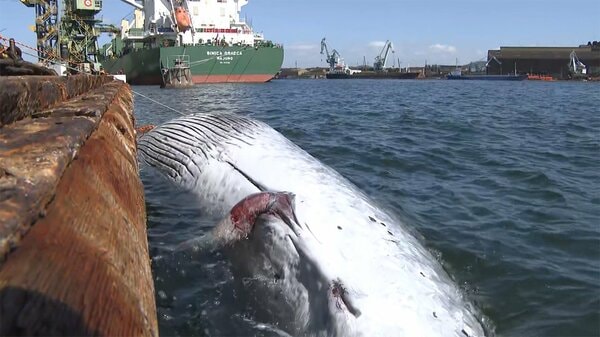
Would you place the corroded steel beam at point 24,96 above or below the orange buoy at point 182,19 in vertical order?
below

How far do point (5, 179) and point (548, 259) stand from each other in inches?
166

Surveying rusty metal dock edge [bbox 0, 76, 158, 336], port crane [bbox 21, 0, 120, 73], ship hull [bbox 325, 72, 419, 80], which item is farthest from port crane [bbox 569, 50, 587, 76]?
rusty metal dock edge [bbox 0, 76, 158, 336]

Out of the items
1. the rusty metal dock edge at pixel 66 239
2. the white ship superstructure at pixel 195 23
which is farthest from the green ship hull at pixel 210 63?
the rusty metal dock edge at pixel 66 239

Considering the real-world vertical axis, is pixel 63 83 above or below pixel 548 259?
above

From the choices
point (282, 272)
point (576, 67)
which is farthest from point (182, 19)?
point (576, 67)

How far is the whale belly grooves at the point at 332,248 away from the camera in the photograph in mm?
2607

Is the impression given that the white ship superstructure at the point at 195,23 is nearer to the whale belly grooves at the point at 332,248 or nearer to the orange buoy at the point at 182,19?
the orange buoy at the point at 182,19

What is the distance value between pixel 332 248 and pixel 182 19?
44.0 metres

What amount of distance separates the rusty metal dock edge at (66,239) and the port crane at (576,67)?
76.0m

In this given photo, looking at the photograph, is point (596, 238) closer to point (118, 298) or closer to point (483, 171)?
point (483, 171)

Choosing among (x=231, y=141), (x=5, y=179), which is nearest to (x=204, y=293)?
(x=231, y=141)

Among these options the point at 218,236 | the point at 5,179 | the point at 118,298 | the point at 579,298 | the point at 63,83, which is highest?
the point at 63,83

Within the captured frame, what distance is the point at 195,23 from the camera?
46.3 meters

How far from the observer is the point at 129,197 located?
2.06 m
